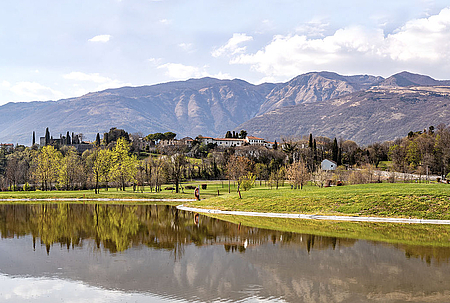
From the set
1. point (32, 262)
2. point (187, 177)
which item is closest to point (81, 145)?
point (187, 177)

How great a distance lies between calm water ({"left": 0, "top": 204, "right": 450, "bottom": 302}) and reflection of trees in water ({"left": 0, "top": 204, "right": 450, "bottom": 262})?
0.08 m

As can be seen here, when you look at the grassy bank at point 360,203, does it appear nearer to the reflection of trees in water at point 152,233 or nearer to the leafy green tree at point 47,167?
the reflection of trees in water at point 152,233

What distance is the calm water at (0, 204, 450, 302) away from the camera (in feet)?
50.0

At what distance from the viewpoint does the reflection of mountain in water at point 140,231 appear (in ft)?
82.0

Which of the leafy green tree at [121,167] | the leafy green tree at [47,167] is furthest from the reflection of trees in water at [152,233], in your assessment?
the leafy green tree at [47,167]

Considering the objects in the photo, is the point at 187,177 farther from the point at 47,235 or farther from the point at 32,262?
the point at 32,262

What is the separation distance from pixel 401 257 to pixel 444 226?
11.8 m

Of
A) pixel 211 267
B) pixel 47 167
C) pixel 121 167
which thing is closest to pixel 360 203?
pixel 211 267

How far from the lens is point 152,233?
29219 mm

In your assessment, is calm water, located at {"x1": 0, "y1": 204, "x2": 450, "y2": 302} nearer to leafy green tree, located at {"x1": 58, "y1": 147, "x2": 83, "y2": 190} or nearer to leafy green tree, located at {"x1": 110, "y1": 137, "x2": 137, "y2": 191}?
leafy green tree, located at {"x1": 110, "y1": 137, "x2": 137, "y2": 191}

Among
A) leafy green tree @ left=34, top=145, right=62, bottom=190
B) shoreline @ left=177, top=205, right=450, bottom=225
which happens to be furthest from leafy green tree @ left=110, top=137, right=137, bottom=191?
shoreline @ left=177, top=205, right=450, bottom=225

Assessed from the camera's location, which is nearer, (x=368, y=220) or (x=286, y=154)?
(x=368, y=220)

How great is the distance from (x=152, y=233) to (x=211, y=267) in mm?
11062

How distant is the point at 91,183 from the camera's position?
9219 cm
